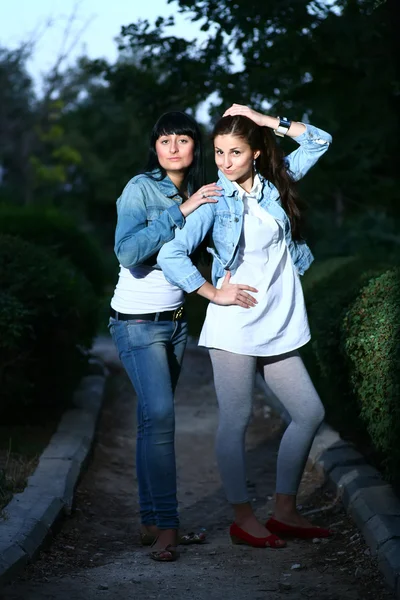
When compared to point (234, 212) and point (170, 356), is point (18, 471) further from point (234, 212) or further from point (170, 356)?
point (234, 212)

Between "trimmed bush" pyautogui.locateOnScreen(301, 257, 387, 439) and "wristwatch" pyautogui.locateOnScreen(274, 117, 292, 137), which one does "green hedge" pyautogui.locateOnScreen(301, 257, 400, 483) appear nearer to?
"trimmed bush" pyautogui.locateOnScreen(301, 257, 387, 439)

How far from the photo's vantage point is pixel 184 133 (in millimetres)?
4406

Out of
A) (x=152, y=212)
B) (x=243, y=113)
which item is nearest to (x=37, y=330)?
(x=152, y=212)

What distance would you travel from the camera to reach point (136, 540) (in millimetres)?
4930

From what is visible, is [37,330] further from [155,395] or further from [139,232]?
[139,232]

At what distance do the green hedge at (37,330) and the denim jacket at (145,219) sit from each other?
2294 mm

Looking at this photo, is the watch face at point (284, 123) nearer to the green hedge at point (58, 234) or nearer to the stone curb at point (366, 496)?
the stone curb at point (366, 496)

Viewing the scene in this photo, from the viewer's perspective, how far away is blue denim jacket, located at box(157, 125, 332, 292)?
4.18 m

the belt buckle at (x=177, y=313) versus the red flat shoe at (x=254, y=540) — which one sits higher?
the belt buckle at (x=177, y=313)

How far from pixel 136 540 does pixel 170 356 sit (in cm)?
103

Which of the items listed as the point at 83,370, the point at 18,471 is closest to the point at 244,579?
the point at 18,471

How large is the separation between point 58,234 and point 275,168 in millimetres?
5827

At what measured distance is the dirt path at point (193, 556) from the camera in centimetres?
383

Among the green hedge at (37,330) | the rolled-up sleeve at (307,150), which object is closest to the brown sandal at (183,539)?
the rolled-up sleeve at (307,150)
